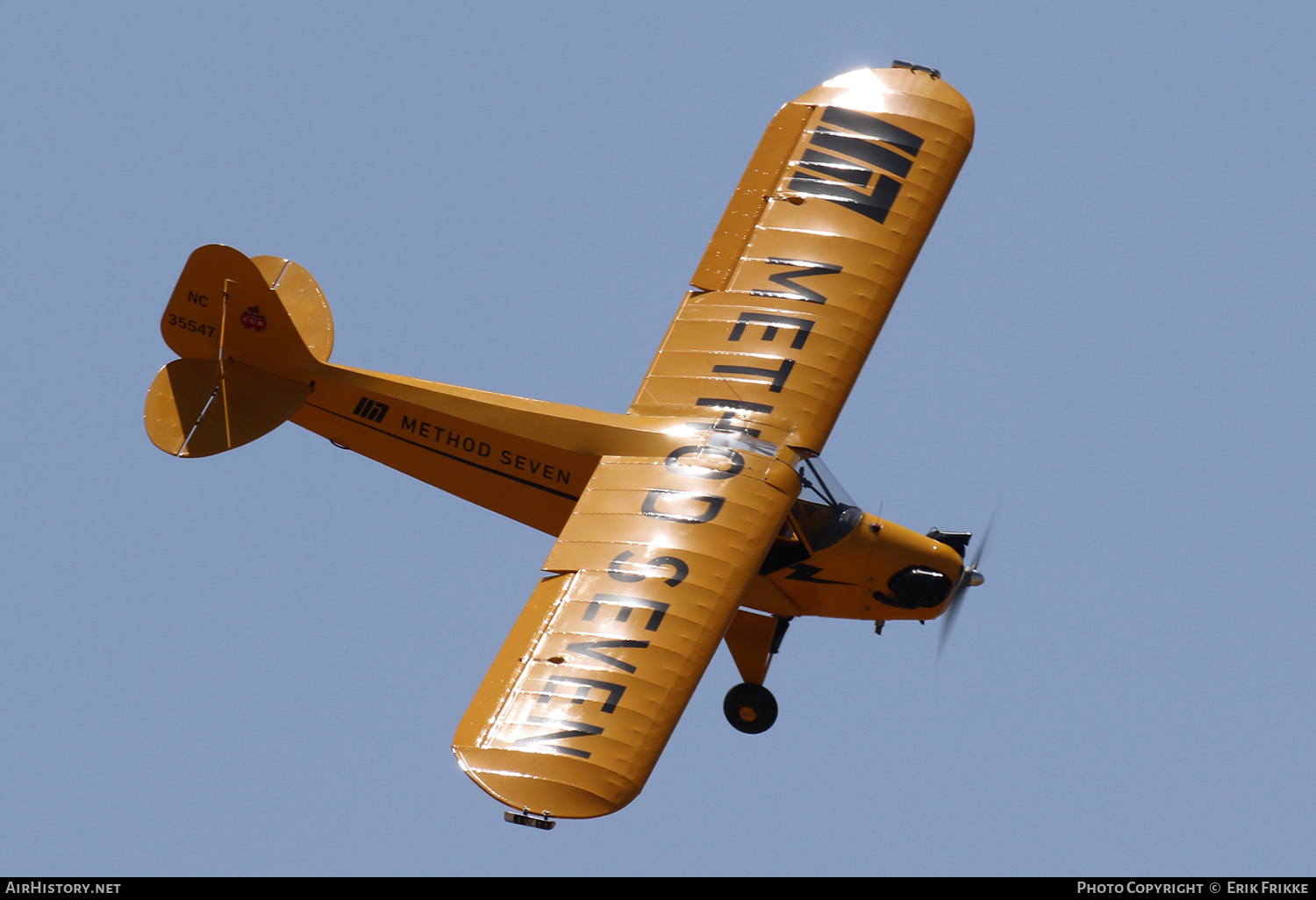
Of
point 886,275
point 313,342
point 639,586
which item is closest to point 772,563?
point 639,586

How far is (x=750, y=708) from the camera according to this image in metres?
19.7

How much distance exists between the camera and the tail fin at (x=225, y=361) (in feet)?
65.8

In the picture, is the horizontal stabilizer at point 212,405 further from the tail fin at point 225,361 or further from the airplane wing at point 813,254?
the airplane wing at point 813,254

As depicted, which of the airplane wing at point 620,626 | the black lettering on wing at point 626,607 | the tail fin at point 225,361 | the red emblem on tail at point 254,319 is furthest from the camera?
the red emblem on tail at point 254,319

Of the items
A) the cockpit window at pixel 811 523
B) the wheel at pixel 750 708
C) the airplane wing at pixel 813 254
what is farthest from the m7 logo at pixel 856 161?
the wheel at pixel 750 708

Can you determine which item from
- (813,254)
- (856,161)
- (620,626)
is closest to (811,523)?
(620,626)

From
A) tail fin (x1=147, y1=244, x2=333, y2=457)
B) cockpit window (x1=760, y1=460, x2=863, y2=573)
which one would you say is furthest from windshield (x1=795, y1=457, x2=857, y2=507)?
tail fin (x1=147, y1=244, x2=333, y2=457)

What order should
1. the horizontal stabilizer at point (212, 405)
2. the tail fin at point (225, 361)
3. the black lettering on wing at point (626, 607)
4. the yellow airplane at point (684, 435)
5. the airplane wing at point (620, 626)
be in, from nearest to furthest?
the airplane wing at point (620, 626), the yellow airplane at point (684, 435), the black lettering on wing at point (626, 607), the horizontal stabilizer at point (212, 405), the tail fin at point (225, 361)

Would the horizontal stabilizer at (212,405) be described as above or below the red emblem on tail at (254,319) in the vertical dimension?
below

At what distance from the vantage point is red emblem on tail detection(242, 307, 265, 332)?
20.2 meters

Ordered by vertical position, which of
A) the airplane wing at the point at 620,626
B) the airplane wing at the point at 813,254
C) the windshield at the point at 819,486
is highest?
the airplane wing at the point at 813,254

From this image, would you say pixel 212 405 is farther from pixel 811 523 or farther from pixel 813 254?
pixel 813 254

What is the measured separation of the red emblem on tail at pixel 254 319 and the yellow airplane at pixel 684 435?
18mm

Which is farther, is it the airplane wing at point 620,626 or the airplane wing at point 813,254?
the airplane wing at point 813,254
